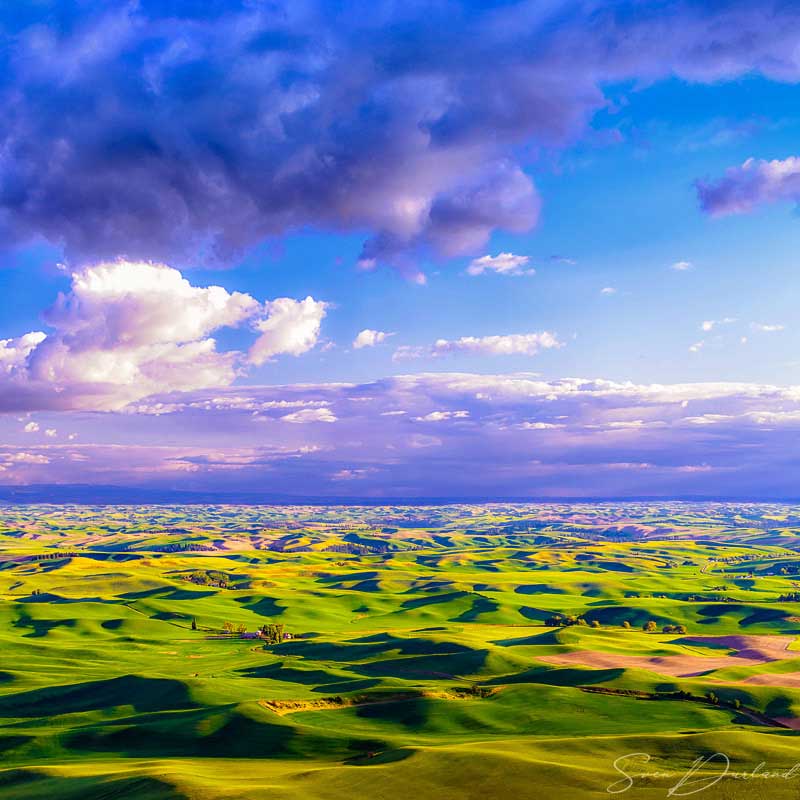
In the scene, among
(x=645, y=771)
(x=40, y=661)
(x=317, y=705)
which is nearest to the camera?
(x=645, y=771)

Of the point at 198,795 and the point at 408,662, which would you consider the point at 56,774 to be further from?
the point at 408,662

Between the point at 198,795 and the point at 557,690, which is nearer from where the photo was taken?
the point at 198,795

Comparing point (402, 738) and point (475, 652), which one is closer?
point (402, 738)

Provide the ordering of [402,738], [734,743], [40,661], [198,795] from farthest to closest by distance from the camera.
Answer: [40,661], [402,738], [734,743], [198,795]

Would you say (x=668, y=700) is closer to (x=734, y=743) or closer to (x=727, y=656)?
(x=734, y=743)

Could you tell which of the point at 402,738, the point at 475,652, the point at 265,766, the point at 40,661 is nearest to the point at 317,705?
the point at 402,738

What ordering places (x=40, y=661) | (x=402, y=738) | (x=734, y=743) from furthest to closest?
1. (x=40, y=661)
2. (x=402, y=738)
3. (x=734, y=743)

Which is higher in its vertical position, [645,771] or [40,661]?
[645,771]

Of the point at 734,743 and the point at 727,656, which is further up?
the point at 734,743

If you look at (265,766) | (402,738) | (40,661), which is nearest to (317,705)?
(402,738)
